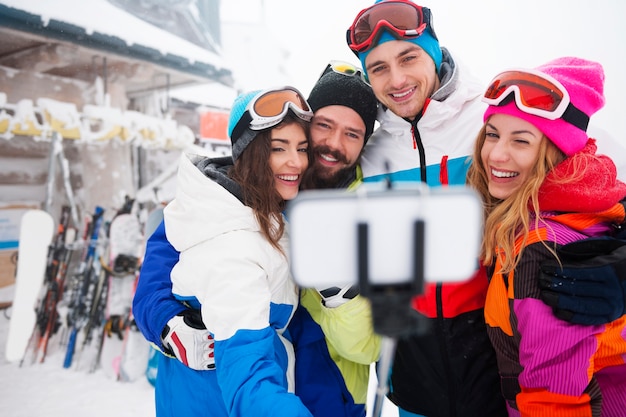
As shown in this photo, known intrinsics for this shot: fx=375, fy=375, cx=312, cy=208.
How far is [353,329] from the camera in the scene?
1.46 meters

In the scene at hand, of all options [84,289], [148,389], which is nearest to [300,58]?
[84,289]

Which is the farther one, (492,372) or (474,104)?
(474,104)

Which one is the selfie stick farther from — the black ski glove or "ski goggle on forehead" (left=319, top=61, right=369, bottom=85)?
"ski goggle on forehead" (left=319, top=61, right=369, bottom=85)

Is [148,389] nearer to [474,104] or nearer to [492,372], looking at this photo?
[492,372]

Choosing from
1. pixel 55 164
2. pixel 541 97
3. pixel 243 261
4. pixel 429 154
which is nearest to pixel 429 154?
pixel 429 154

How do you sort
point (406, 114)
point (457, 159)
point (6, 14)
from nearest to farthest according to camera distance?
1. point (457, 159)
2. point (406, 114)
3. point (6, 14)

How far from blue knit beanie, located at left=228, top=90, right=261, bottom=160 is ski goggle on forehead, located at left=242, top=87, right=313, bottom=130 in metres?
0.04

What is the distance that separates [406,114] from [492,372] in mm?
1154

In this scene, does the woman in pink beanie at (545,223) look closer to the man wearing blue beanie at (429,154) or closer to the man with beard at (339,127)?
the man wearing blue beanie at (429,154)

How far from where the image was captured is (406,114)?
5.75ft

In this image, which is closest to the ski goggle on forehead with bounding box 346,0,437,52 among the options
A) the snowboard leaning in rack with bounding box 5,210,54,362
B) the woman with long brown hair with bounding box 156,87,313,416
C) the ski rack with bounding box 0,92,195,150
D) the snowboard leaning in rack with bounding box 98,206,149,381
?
the woman with long brown hair with bounding box 156,87,313,416

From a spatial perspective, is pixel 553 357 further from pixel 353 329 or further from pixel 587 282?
pixel 353 329

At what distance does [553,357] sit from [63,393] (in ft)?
14.3

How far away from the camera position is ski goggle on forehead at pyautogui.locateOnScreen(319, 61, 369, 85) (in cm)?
215
